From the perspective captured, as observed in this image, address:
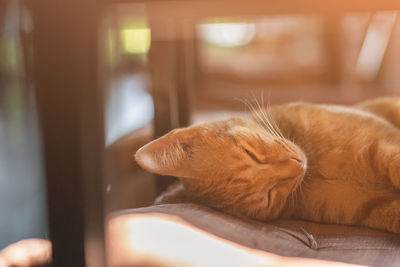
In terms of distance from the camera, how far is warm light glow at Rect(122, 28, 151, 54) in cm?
113

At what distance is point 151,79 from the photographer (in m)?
1.40

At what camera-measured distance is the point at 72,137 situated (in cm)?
77

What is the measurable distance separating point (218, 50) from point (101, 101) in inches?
45.4

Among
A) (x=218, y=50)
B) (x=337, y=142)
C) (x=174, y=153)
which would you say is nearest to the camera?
(x=174, y=153)

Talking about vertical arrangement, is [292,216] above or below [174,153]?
below

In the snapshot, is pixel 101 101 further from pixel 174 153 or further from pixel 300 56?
pixel 300 56

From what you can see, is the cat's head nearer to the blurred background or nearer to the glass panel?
the blurred background

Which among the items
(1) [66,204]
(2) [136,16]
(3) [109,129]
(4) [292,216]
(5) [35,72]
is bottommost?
(4) [292,216]

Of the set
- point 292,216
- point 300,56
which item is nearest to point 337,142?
point 292,216

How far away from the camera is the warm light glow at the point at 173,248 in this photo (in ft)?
2.54

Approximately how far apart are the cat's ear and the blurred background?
33mm

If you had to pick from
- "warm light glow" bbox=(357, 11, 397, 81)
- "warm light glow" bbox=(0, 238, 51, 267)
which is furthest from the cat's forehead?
"warm light glow" bbox=(357, 11, 397, 81)

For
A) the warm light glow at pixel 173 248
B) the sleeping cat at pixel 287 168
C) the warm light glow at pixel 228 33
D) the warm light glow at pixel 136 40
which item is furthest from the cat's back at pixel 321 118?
the warm light glow at pixel 173 248

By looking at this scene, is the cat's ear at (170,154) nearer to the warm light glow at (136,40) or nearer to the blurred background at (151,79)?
the blurred background at (151,79)
